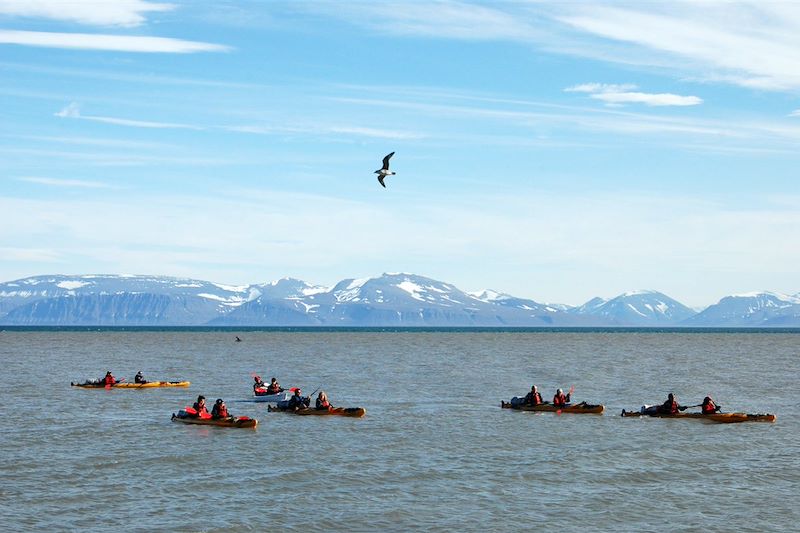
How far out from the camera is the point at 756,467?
46688 mm

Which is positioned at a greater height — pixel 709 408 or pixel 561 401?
pixel 709 408

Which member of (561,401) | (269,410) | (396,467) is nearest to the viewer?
(396,467)

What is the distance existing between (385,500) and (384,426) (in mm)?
22077

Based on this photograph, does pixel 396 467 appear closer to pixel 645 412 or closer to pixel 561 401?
pixel 561 401

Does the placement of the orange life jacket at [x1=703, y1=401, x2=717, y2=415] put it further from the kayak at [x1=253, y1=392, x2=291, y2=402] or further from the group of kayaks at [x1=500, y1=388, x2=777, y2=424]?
the kayak at [x1=253, y1=392, x2=291, y2=402]

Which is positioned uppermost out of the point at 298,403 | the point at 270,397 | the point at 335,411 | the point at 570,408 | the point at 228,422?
the point at 570,408

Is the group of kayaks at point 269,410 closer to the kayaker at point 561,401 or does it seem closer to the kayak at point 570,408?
the kayak at point 570,408

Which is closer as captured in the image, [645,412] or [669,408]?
[669,408]

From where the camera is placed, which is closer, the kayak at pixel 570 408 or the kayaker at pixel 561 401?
the kayak at pixel 570 408

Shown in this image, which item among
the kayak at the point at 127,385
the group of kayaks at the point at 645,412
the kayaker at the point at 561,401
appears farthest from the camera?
the kayak at the point at 127,385

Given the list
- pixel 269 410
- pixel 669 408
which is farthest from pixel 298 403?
pixel 669 408

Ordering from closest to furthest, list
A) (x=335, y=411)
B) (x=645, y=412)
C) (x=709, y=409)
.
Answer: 1. (x=709, y=409)
2. (x=335, y=411)
3. (x=645, y=412)

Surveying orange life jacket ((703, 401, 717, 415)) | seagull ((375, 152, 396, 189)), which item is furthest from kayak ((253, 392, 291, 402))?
seagull ((375, 152, 396, 189))

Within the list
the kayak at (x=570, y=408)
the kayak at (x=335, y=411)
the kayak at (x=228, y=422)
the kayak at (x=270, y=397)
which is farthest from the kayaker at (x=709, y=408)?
the kayak at (x=270, y=397)
